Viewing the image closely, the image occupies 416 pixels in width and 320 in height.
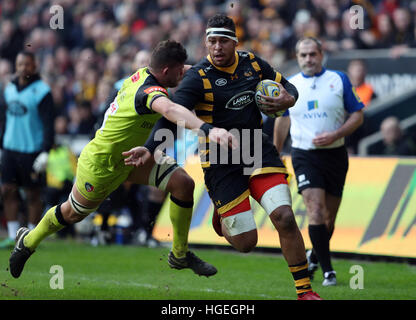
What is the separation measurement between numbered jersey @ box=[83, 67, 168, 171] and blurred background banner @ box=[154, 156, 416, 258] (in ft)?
10.1

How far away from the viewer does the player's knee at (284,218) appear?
7.19 metres

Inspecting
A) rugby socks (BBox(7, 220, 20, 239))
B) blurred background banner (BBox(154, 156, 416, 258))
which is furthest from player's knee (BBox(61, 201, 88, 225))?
rugby socks (BBox(7, 220, 20, 239))

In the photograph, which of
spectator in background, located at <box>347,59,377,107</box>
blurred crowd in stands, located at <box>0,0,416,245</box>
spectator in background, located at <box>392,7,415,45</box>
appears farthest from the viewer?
blurred crowd in stands, located at <box>0,0,416,245</box>

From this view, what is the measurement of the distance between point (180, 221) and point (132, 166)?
73 cm

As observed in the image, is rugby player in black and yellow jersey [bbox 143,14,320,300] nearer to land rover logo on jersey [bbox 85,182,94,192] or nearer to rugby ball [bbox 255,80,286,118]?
rugby ball [bbox 255,80,286,118]

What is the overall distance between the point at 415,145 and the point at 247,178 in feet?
19.5

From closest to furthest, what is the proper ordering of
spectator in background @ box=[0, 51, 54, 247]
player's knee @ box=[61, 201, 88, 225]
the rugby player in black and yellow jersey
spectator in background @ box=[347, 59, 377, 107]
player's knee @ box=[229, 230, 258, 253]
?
1. the rugby player in black and yellow jersey
2. player's knee @ box=[229, 230, 258, 253]
3. player's knee @ box=[61, 201, 88, 225]
4. spectator in background @ box=[0, 51, 54, 247]
5. spectator in background @ box=[347, 59, 377, 107]

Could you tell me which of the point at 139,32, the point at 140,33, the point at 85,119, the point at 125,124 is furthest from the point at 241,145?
the point at 139,32

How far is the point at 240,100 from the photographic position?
7.46 m

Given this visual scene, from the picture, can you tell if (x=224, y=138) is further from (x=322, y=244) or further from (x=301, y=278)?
(x=322, y=244)

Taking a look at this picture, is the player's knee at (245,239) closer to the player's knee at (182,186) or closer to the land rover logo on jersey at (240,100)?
the player's knee at (182,186)

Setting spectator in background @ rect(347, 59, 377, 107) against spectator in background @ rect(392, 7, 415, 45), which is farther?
spectator in background @ rect(392, 7, 415, 45)

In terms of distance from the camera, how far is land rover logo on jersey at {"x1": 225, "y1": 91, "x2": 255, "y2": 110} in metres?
7.43

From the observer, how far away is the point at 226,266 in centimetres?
1073
